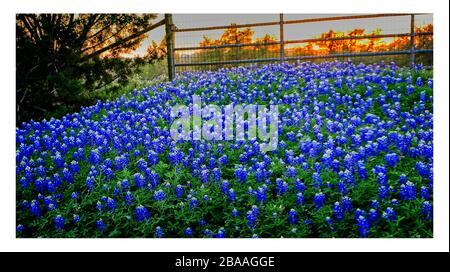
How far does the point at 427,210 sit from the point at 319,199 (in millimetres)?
787

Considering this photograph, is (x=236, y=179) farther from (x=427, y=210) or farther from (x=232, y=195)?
(x=427, y=210)

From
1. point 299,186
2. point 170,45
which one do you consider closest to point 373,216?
point 299,186

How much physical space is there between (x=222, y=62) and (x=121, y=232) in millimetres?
6832

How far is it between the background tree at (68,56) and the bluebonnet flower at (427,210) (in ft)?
13.5

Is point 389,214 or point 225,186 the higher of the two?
point 225,186

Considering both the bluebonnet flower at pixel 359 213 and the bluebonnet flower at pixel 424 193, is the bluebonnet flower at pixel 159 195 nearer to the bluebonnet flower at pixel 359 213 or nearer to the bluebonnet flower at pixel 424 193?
the bluebonnet flower at pixel 359 213

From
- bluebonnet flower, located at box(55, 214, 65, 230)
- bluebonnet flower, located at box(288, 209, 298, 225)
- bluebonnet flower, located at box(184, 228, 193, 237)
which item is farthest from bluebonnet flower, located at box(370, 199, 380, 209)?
bluebonnet flower, located at box(55, 214, 65, 230)

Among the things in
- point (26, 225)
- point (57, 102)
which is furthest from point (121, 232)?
point (57, 102)

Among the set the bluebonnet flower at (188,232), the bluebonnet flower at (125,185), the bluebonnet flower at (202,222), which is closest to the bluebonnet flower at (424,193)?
the bluebonnet flower at (202,222)

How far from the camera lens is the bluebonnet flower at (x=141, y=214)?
11.5 feet

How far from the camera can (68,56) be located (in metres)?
6.32

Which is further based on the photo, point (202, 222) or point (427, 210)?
point (202, 222)

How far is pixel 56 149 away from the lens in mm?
5078
